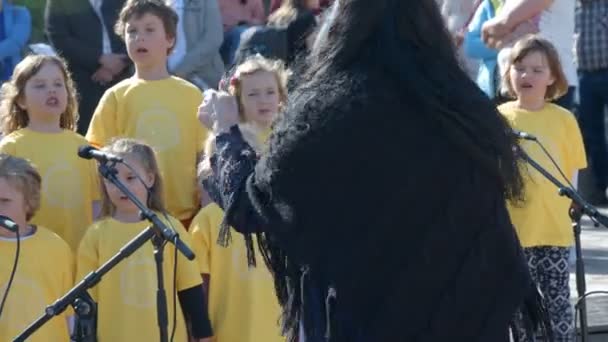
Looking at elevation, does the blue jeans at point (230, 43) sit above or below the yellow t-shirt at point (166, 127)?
above

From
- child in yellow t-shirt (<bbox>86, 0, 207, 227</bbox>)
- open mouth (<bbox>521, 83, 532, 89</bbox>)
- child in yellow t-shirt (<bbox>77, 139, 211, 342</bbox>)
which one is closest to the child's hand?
child in yellow t-shirt (<bbox>77, 139, 211, 342</bbox>)

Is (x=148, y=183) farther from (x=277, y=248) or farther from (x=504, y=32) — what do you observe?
(x=504, y=32)

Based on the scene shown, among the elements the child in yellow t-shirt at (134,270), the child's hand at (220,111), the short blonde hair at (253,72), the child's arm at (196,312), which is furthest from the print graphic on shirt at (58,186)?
the child's hand at (220,111)

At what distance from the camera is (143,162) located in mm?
5633

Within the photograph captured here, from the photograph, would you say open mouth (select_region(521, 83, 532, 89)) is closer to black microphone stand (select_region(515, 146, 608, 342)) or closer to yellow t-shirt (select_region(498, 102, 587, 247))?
yellow t-shirt (select_region(498, 102, 587, 247))

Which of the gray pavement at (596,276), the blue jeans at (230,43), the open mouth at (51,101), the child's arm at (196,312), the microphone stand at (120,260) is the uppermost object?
the blue jeans at (230,43)

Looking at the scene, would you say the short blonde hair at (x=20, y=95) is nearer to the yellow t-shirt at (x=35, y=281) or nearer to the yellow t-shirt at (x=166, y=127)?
the yellow t-shirt at (x=166, y=127)

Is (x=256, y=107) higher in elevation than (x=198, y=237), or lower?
higher

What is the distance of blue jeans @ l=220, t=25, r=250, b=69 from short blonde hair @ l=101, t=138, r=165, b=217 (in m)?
2.62

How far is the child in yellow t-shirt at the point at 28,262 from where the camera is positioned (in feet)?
17.9

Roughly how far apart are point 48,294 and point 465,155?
264 cm

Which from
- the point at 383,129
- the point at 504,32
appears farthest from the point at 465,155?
the point at 504,32

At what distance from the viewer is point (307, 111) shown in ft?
11.0

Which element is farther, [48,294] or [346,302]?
[48,294]
